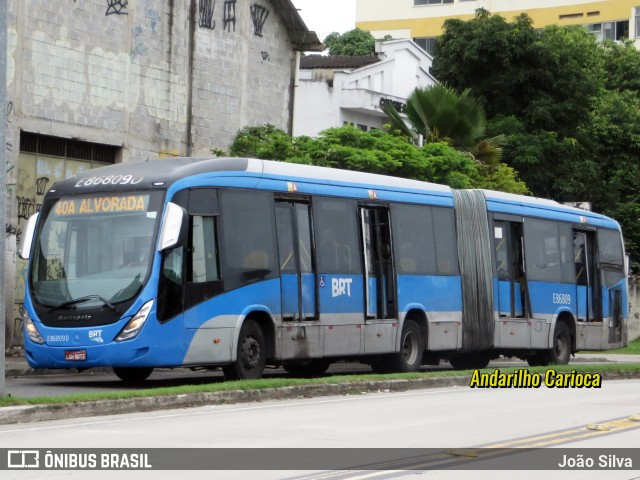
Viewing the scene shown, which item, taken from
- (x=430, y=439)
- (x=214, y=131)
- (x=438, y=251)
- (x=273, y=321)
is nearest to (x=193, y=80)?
(x=214, y=131)

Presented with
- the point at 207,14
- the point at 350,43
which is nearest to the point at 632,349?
the point at 207,14

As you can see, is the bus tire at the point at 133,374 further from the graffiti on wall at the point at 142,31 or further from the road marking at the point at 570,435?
the graffiti on wall at the point at 142,31

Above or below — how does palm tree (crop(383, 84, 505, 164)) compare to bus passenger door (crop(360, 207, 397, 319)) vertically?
above

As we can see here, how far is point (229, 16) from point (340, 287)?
12.5 metres

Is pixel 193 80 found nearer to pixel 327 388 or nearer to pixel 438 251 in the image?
pixel 438 251

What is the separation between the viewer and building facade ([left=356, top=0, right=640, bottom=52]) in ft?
256

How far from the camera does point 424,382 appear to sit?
68.0ft

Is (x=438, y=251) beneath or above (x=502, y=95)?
beneath

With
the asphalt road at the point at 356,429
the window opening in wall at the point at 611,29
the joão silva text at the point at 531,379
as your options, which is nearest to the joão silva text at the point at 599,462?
the asphalt road at the point at 356,429

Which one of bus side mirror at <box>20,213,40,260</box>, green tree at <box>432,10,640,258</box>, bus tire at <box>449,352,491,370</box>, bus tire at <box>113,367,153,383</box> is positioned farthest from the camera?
green tree at <box>432,10,640,258</box>

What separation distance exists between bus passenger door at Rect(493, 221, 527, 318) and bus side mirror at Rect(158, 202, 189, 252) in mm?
9733

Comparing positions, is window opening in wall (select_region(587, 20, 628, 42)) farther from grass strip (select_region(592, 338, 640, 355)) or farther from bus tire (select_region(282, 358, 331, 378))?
bus tire (select_region(282, 358, 331, 378))

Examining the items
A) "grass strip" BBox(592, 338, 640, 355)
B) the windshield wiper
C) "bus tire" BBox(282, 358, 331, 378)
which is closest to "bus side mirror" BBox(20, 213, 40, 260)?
the windshield wiper

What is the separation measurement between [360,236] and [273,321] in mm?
3074
